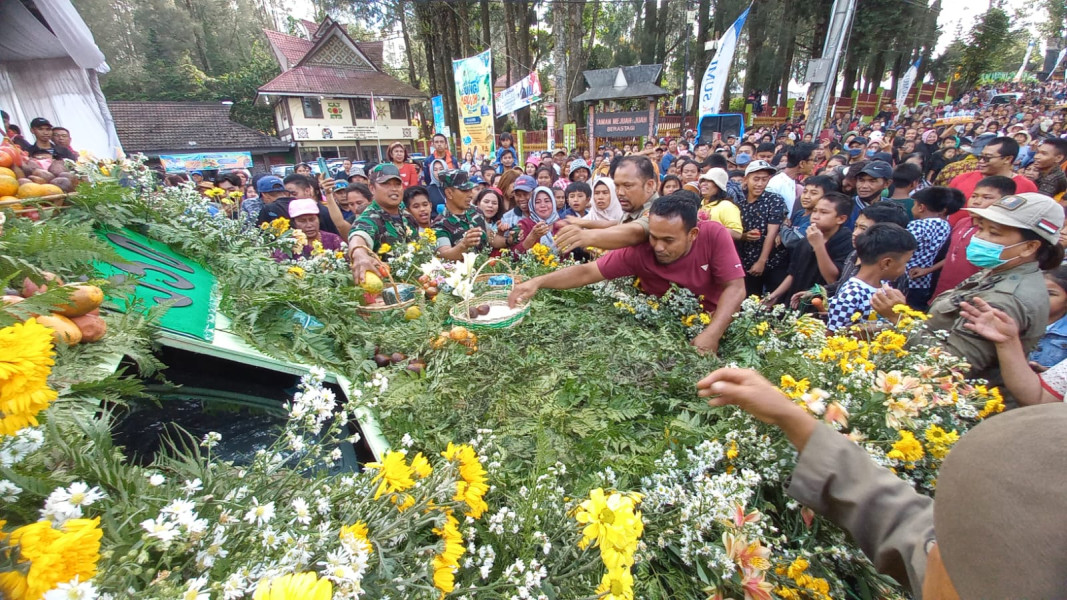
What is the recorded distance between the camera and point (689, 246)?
254 cm

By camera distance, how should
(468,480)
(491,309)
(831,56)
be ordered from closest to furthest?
(468,480) < (491,309) < (831,56)

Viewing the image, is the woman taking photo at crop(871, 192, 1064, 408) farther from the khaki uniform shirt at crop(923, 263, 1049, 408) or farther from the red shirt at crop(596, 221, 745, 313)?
the red shirt at crop(596, 221, 745, 313)

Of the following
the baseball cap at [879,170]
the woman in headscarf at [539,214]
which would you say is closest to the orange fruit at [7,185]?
the woman in headscarf at [539,214]

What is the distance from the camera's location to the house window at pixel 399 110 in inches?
1107

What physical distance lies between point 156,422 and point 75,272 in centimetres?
61

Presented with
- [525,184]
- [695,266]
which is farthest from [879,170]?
[525,184]

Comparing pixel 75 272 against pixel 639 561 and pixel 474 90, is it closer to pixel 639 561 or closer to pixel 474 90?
pixel 639 561

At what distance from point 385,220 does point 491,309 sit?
189cm

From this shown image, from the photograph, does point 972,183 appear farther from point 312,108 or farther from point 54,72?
point 312,108

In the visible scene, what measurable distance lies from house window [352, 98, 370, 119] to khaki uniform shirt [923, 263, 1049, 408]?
30.6m

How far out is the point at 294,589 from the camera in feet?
2.07

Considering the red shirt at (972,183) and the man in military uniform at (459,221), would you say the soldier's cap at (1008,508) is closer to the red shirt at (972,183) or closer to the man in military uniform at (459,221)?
the man in military uniform at (459,221)

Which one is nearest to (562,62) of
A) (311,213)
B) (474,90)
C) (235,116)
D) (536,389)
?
(474,90)

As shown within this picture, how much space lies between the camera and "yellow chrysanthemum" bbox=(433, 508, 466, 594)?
3.14 feet
